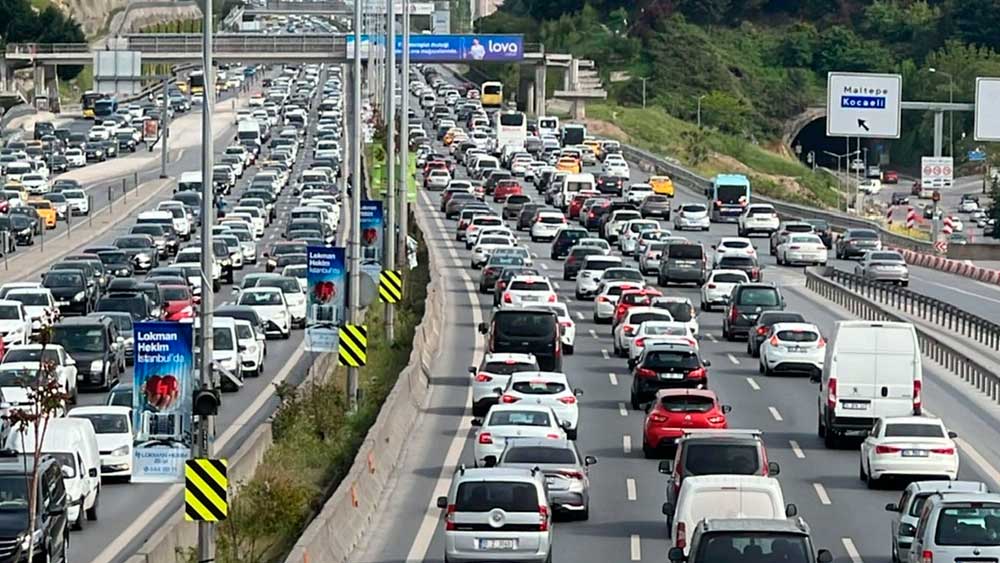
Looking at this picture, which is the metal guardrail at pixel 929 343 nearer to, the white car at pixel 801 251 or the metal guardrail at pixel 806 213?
the white car at pixel 801 251

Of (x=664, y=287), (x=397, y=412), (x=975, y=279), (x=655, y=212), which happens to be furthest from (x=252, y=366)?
(x=655, y=212)

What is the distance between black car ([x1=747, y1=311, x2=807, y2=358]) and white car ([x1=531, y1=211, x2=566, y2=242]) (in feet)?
116

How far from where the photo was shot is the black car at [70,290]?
61000 millimetres

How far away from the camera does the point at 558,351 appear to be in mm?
49719

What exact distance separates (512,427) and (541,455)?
164 inches

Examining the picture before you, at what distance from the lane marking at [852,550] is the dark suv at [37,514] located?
1046cm

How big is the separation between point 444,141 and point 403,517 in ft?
405

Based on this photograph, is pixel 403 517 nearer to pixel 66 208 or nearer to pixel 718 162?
pixel 66 208

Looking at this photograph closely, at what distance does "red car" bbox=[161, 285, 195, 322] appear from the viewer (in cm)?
5691

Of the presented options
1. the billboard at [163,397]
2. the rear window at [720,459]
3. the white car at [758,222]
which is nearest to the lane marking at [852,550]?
the rear window at [720,459]

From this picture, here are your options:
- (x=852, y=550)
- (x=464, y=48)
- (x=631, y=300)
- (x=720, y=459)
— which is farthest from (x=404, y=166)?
Result: (x=464, y=48)

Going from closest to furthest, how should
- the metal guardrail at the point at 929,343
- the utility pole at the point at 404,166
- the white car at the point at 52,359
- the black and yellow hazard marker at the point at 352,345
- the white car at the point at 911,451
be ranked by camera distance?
the white car at the point at 911,451
the black and yellow hazard marker at the point at 352,345
the white car at the point at 52,359
the metal guardrail at the point at 929,343
the utility pole at the point at 404,166

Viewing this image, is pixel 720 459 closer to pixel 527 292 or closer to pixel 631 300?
pixel 631 300

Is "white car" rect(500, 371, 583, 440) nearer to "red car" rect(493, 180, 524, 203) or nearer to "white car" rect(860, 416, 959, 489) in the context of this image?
"white car" rect(860, 416, 959, 489)
